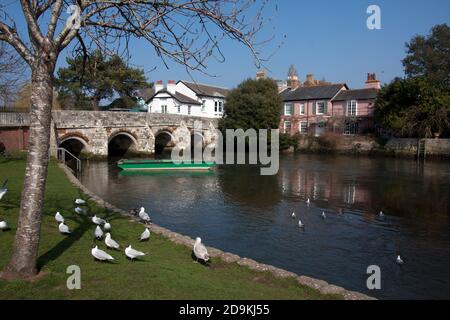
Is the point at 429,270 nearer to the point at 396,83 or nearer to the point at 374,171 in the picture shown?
the point at 374,171

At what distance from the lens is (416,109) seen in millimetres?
47312

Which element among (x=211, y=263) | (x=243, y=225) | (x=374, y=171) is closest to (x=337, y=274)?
(x=211, y=263)

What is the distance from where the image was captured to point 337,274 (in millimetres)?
11477

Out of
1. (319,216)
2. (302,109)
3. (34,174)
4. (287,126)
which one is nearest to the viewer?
(34,174)

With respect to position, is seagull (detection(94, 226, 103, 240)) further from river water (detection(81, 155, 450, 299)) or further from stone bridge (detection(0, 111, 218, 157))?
stone bridge (detection(0, 111, 218, 157))

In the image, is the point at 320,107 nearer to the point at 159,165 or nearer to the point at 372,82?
the point at 372,82

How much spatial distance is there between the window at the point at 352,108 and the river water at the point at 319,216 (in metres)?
24.3

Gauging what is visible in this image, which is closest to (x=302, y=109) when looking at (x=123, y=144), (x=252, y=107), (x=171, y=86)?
(x=252, y=107)

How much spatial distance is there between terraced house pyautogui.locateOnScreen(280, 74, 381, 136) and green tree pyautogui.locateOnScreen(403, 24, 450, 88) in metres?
6.45

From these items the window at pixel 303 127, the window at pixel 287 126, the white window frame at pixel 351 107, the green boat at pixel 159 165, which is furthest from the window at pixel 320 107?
the green boat at pixel 159 165

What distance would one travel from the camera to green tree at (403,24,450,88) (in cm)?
5550

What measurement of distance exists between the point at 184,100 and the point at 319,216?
45.1 m

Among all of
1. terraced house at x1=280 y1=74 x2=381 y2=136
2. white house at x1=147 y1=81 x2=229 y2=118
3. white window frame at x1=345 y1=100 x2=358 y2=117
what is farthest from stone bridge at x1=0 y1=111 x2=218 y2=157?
white window frame at x1=345 y1=100 x2=358 y2=117
